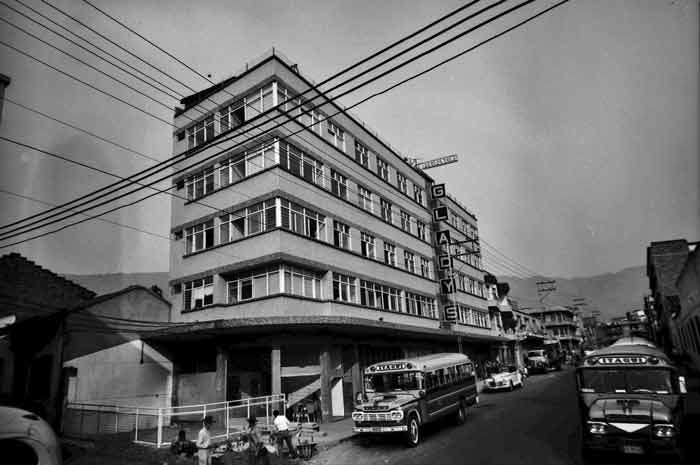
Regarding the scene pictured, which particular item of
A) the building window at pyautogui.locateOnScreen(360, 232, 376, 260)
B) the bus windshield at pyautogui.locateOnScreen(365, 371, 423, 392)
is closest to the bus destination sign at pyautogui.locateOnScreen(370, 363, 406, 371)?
the bus windshield at pyautogui.locateOnScreen(365, 371, 423, 392)

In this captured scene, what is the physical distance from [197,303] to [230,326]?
259 inches

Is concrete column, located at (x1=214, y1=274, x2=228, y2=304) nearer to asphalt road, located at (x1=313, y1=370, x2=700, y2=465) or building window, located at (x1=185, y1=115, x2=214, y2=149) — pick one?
building window, located at (x1=185, y1=115, x2=214, y2=149)

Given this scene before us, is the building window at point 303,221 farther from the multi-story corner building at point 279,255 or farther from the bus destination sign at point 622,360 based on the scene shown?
the bus destination sign at point 622,360

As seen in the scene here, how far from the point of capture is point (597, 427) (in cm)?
1112

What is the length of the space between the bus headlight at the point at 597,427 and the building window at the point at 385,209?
2394 centimetres

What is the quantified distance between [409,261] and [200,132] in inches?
760

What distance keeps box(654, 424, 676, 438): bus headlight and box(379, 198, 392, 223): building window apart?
24840 millimetres

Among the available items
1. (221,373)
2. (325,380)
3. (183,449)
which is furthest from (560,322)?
(183,449)

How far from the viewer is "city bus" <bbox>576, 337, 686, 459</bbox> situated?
1046cm

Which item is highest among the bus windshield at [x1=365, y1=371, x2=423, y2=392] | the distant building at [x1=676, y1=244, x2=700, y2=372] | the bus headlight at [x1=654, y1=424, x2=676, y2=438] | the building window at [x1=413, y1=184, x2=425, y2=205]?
the building window at [x1=413, y1=184, x2=425, y2=205]

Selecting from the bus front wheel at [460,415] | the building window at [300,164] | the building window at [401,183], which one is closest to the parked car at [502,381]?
the bus front wheel at [460,415]

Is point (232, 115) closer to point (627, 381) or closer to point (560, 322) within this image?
point (627, 381)

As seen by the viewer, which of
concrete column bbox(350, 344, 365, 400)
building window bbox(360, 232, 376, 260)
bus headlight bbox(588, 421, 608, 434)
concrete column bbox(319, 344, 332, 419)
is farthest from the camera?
building window bbox(360, 232, 376, 260)

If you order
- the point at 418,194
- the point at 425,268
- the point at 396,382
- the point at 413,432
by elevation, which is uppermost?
the point at 418,194
